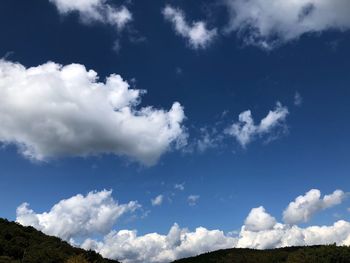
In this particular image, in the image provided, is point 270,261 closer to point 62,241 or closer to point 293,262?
point 293,262

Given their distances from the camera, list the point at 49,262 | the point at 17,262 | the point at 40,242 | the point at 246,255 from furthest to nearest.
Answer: the point at 246,255, the point at 40,242, the point at 49,262, the point at 17,262

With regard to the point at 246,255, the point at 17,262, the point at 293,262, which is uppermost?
the point at 246,255

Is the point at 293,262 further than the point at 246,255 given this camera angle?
No

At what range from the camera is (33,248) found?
84062 mm

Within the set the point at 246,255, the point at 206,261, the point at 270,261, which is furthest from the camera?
the point at 206,261

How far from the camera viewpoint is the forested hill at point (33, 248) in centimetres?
7681

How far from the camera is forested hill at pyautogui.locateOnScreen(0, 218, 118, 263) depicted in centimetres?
7681

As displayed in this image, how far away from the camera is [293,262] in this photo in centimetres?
9938

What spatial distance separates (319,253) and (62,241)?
2162 inches

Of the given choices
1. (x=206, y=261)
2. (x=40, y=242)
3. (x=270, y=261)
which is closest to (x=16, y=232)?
(x=40, y=242)

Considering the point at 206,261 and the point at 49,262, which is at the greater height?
the point at 206,261

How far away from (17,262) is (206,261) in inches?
5273

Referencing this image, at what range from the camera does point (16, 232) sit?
9281 cm

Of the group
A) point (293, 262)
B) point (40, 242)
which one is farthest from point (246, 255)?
point (40, 242)
